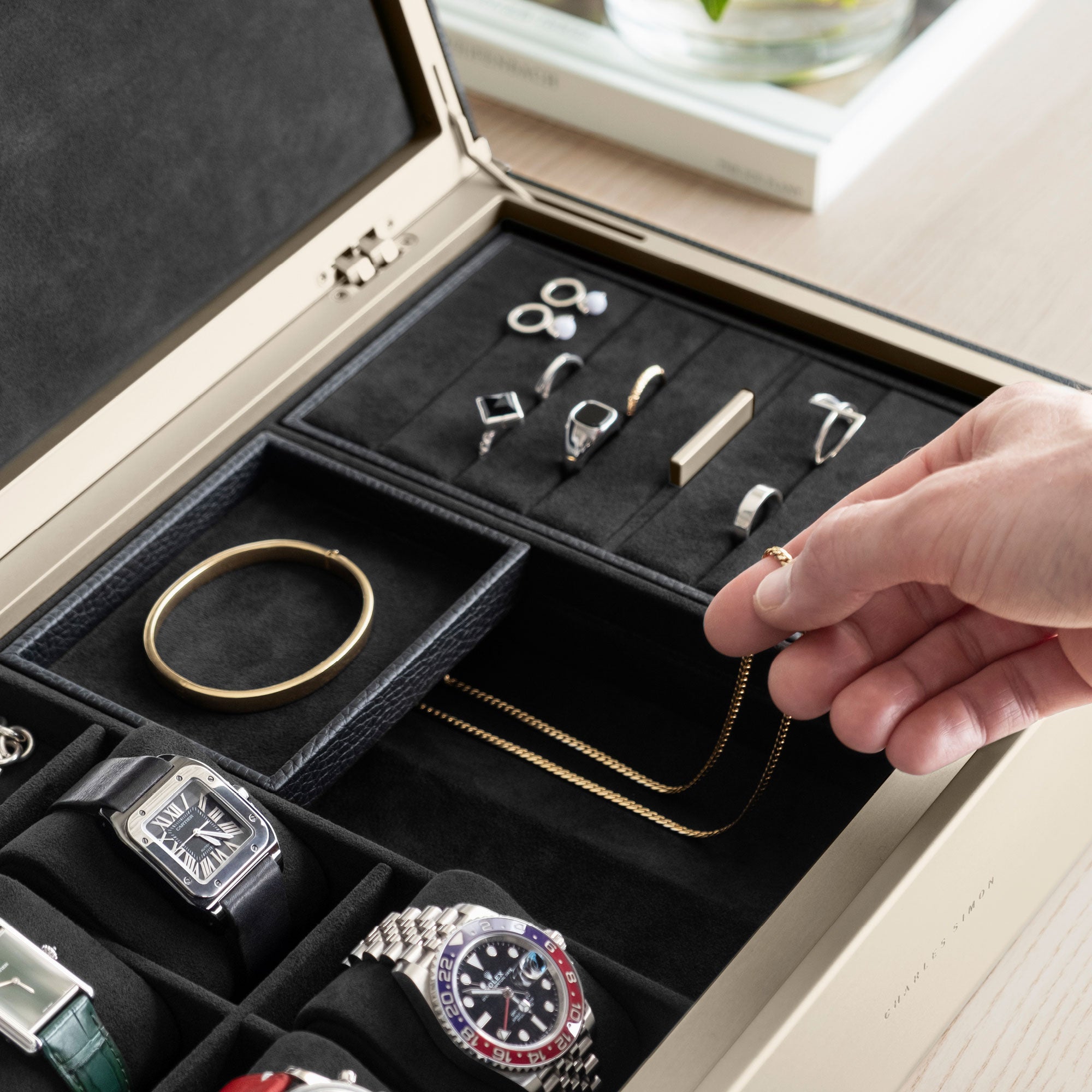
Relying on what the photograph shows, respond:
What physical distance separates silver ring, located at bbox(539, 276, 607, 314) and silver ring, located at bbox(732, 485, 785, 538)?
0.94ft

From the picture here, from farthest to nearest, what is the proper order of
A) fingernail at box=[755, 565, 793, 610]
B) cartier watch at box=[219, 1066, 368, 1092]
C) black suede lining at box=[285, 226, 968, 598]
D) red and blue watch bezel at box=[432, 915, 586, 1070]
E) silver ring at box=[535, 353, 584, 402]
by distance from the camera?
silver ring at box=[535, 353, 584, 402]
black suede lining at box=[285, 226, 968, 598]
fingernail at box=[755, 565, 793, 610]
red and blue watch bezel at box=[432, 915, 586, 1070]
cartier watch at box=[219, 1066, 368, 1092]

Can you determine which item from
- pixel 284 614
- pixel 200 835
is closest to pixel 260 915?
pixel 200 835

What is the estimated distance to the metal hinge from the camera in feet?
4.32

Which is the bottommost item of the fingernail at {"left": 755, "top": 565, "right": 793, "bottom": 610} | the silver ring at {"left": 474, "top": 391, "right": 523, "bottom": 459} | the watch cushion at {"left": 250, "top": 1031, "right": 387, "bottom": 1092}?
the watch cushion at {"left": 250, "top": 1031, "right": 387, "bottom": 1092}

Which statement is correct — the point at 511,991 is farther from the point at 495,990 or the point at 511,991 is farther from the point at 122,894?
the point at 122,894

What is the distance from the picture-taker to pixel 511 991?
848 millimetres

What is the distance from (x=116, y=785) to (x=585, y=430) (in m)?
0.51

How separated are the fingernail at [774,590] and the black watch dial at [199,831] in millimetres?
378

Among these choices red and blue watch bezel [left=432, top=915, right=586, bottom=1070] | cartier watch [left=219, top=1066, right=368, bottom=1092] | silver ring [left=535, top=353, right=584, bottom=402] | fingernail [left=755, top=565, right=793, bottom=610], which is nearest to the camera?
cartier watch [left=219, top=1066, right=368, bottom=1092]

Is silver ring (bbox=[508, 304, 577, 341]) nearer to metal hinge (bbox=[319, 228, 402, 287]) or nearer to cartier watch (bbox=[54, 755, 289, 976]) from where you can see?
metal hinge (bbox=[319, 228, 402, 287])

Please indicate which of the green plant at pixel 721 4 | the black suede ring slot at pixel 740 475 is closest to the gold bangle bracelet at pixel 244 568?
the black suede ring slot at pixel 740 475

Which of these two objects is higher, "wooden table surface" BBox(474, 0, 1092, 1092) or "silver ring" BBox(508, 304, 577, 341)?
"wooden table surface" BBox(474, 0, 1092, 1092)

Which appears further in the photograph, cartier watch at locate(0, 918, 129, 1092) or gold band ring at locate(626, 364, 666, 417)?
gold band ring at locate(626, 364, 666, 417)

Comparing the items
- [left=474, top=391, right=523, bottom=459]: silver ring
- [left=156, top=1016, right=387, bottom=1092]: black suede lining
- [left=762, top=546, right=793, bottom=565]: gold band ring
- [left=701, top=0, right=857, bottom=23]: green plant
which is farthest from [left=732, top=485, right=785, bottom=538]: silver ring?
[left=701, top=0, right=857, bottom=23]: green plant
